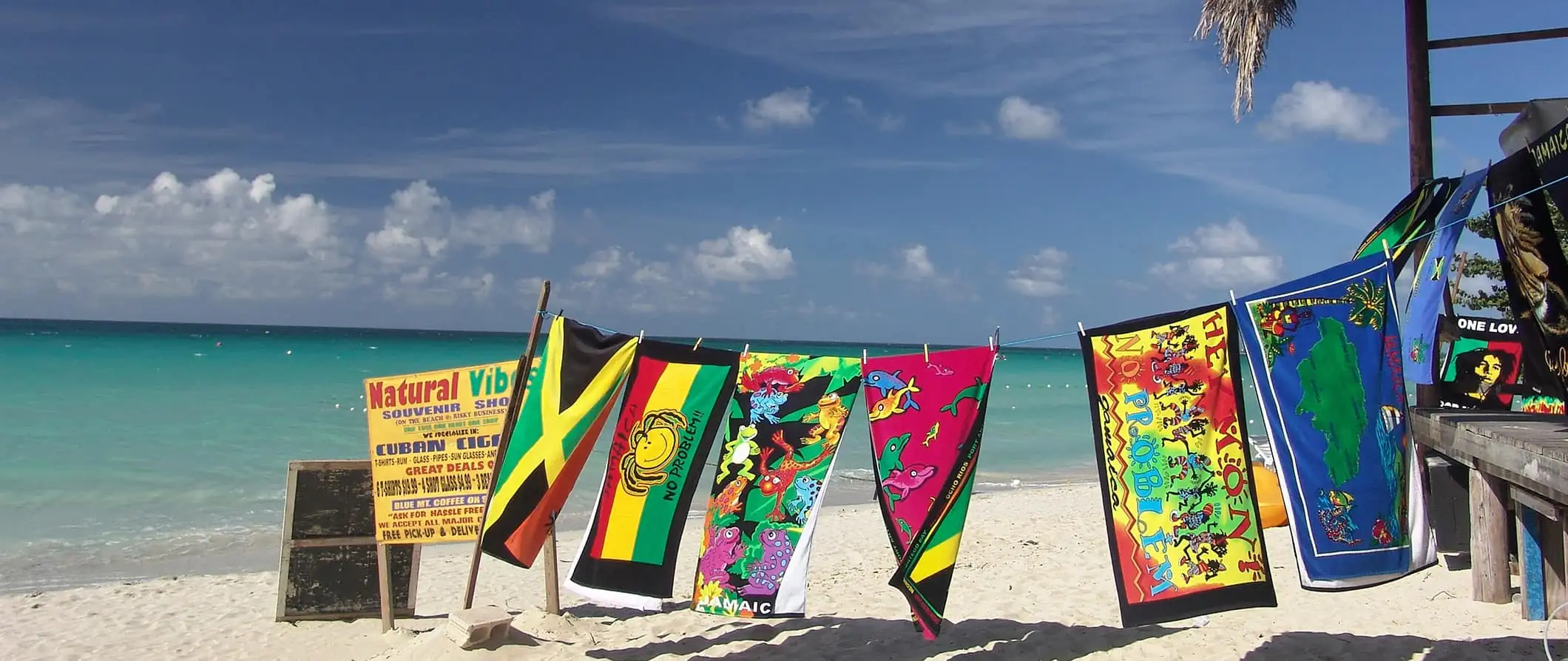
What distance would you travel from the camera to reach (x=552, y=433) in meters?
6.11

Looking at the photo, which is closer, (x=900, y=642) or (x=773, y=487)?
(x=773, y=487)

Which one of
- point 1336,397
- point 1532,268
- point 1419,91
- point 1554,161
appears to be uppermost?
point 1419,91

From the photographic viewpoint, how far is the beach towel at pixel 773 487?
5641mm

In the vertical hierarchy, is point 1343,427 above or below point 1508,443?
above

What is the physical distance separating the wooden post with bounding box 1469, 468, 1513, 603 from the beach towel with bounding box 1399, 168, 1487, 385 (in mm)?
987

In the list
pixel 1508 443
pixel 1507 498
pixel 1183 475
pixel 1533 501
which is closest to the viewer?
pixel 1508 443

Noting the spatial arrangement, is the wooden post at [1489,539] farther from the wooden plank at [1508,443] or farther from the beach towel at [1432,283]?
the beach towel at [1432,283]

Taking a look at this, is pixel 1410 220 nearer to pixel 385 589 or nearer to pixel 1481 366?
pixel 1481 366

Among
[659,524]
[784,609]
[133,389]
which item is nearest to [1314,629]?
[784,609]

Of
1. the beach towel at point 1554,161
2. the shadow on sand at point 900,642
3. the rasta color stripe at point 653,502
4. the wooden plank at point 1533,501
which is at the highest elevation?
the beach towel at point 1554,161

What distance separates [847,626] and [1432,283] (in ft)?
14.3

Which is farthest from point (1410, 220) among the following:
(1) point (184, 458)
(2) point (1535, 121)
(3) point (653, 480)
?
(1) point (184, 458)

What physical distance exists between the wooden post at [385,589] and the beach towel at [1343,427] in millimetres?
5825

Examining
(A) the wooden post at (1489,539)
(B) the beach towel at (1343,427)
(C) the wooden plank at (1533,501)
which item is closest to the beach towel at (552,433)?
(B) the beach towel at (1343,427)
